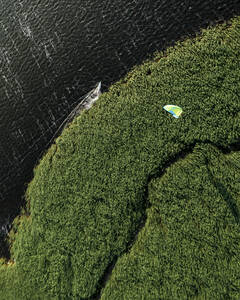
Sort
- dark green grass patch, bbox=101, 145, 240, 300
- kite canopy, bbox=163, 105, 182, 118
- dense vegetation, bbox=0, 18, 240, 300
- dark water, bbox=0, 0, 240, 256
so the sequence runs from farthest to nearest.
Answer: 1. dark water, bbox=0, 0, 240, 256
2. kite canopy, bbox=163, 105, 182, 118
3. dense vegetation, bbox=0, 18, 240, 300
4. dark green grass patch, bbox=101, 145, 240, 300

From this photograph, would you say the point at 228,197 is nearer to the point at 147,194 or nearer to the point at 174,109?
the point at 147,194

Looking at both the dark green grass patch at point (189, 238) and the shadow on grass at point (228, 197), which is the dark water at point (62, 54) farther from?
the shadow on grass at point (228, 197)

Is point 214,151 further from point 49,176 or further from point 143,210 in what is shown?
point 49,176

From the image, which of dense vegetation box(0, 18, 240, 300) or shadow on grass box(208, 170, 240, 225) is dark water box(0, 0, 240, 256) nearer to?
dense vegetation box(0, 18, 240, 300)

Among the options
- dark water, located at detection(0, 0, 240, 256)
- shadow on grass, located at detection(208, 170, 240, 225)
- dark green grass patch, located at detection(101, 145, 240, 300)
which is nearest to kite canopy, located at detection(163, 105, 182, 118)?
dark green grass patch, located at detection(101, 145, 240, 300)

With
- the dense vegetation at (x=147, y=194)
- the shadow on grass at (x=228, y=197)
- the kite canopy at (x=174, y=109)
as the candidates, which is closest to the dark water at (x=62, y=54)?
the dense vegetation at (x=147, y=194)

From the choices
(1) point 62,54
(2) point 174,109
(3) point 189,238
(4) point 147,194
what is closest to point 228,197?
(3) point 189,238

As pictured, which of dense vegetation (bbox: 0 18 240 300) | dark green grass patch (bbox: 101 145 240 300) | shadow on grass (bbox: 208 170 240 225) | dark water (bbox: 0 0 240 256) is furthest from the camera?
dark water (bbox: 0 0 240 256)
